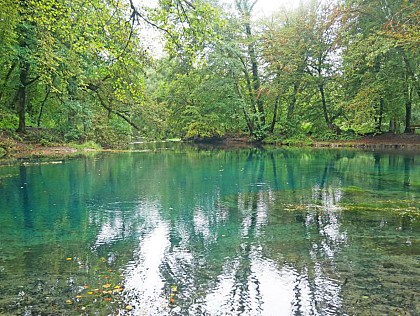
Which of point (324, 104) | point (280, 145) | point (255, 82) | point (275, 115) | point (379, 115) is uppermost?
point (255, 82)

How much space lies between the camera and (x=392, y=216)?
7.30 metres

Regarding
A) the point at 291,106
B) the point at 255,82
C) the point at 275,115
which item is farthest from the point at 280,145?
the point at 255,82

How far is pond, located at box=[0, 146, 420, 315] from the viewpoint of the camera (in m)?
3.88

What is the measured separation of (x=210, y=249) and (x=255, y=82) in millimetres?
28226

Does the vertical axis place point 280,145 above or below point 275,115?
below

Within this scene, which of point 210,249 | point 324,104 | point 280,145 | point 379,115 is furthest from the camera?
point 280,145

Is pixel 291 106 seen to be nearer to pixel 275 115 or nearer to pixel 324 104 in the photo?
pixel 275 115

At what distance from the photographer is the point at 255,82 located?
106 feet

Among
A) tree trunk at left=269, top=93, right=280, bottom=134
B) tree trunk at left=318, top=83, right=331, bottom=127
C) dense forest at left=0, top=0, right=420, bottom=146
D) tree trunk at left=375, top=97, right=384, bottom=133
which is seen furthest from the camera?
tree trunk at left=269, top=93, right=280, bottom=134

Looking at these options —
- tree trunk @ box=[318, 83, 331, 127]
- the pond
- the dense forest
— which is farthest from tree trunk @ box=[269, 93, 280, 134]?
the pond

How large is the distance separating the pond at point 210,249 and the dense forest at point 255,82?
650 centimetres

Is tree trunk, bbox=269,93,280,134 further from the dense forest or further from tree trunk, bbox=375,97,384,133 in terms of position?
tree trunk, bbox=375,97,384,133

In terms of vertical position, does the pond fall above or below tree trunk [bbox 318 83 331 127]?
below

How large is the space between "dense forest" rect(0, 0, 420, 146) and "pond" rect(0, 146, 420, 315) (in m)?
6.50
